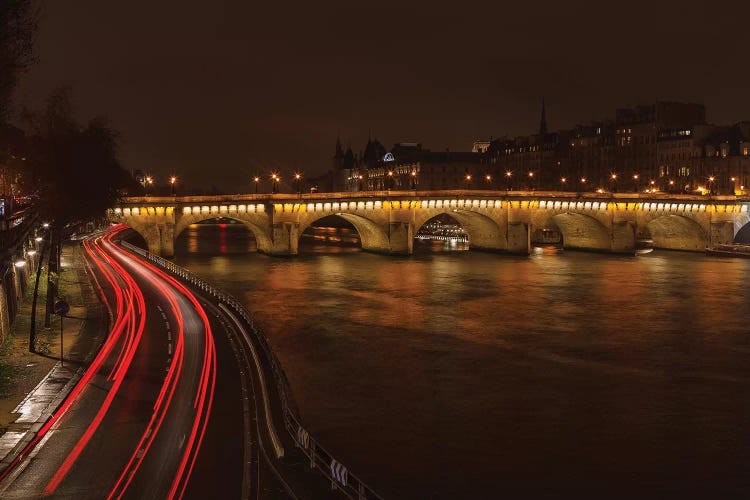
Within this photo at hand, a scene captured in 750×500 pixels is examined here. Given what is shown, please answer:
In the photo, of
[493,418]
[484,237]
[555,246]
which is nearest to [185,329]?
[493,418]

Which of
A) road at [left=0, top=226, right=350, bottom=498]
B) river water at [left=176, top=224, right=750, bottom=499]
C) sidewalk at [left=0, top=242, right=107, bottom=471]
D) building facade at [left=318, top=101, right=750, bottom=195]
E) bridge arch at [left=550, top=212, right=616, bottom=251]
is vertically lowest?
river water at [left=176, top=224, right=750, bottom=499]

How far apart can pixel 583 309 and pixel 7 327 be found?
103ft

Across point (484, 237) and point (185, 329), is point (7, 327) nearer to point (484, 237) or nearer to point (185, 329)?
point (185, 329)

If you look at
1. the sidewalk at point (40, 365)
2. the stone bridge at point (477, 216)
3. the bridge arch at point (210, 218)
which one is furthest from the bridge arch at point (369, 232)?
the sidewalk at point (40, 365)

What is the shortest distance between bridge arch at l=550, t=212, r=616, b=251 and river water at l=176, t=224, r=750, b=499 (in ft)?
105

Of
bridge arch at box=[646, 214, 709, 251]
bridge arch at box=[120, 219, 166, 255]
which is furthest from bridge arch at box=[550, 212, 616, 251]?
bridge arch at box=[120, 219, 166, 255]

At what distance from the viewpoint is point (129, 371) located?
26062mm

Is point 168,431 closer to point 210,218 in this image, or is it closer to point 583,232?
point 210,218

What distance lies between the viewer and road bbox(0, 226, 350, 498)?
16.5m

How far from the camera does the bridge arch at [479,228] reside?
8847 centimetres

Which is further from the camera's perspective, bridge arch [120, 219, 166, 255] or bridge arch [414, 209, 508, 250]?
bridge arch [414, 209, 508, 250]

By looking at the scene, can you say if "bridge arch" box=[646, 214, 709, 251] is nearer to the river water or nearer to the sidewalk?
the river water

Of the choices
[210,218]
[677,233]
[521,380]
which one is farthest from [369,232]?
[521,380]

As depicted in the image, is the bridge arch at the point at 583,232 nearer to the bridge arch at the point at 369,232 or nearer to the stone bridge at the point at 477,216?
the stone bridge at the point at 477,216
